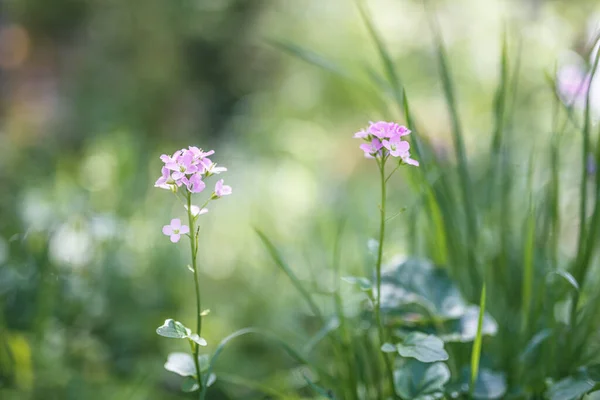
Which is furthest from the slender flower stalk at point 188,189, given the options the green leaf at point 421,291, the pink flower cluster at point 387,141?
the green leaf at point 421,291

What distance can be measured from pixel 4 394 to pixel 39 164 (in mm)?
A: 1730

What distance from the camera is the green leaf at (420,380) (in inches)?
26.5

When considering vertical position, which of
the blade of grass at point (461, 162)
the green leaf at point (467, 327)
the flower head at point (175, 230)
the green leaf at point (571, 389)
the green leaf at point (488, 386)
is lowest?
the green leaf at point (571, 389)

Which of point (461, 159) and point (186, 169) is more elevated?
point (461, 159)

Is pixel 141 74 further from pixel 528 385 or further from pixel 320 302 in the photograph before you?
pixel 528 385

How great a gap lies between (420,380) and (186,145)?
3.18m

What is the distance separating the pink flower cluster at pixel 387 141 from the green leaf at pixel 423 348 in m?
0.19

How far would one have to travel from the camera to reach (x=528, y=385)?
2.60 ft

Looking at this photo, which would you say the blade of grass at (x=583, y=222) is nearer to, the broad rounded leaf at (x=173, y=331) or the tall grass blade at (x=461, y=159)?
the tall grass blade at (x=461, y=159)

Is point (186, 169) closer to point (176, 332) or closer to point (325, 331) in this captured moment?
point (176, 332)

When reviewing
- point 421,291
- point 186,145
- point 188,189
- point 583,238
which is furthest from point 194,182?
point 186,145

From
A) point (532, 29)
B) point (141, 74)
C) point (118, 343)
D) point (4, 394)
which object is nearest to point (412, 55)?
point (532, 29)

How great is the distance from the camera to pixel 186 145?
3707mm

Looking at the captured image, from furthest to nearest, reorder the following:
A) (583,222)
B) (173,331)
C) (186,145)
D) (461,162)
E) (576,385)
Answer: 1. (186,145)
2. (461,162)
3. (583,222)
4. (576,385)
5. (173,331)
